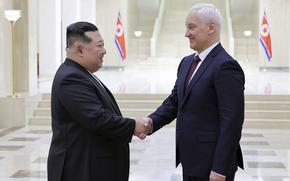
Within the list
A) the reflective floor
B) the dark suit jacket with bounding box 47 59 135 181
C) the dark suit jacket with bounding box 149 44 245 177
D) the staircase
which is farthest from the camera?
the staircase

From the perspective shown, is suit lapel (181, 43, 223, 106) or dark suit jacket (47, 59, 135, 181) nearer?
dark suit jacket (47, 59, 135, 181)

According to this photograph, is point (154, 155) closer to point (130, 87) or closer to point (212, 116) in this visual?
point (212, 116)

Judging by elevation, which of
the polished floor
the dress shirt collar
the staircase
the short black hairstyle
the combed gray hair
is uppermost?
the combed gray hair

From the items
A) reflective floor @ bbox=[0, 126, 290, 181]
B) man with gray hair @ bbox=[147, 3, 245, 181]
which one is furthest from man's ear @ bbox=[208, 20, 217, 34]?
reflective floor @ bbox=[0, 126, 290, 181]

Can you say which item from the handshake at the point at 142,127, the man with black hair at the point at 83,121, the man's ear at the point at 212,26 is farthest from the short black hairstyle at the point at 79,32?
the man's ear at the point at 212,26

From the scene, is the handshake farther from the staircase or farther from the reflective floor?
the staircase

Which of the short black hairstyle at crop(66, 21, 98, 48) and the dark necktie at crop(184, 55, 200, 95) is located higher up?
the short black hairstyle at crop(66, 21, 98, 48)

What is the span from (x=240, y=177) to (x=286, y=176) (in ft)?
1.83

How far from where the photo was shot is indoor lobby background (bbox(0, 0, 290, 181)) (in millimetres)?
7418

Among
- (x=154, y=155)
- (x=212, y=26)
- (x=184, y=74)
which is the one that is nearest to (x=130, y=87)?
(x=154, y=155)

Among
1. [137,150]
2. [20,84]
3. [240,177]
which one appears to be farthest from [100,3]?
[240,177]

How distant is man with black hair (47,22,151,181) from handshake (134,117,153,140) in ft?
0.18

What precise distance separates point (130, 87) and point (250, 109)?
3819 mm

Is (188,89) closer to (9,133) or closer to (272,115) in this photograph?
(9,133)
